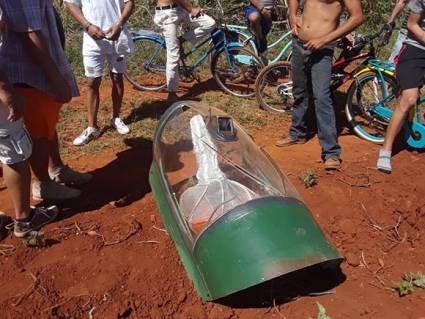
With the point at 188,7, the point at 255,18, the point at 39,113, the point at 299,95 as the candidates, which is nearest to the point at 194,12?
the point at 188,7

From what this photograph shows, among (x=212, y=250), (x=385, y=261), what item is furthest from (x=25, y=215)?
(x=385, y=261)

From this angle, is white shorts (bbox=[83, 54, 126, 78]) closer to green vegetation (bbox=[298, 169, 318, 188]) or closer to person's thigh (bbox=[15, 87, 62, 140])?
person's thigh (bbox=[15, 87, 62, 140])

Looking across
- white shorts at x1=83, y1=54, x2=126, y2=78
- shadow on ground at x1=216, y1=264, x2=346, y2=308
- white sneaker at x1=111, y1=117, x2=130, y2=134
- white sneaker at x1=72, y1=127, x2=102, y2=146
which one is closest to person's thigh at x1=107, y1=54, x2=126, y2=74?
white shorts at x1=83, y1=54, x2=126, y2=78

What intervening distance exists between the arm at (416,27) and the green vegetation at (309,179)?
5.01 ft

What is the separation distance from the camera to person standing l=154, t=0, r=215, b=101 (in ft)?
19.3

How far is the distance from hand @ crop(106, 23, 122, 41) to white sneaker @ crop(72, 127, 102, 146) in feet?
3.43

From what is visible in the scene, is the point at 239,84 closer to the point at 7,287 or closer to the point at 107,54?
the point at 107,54

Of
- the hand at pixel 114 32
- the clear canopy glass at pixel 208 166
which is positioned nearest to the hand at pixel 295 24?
the clear canopy glass at pixel 208 166

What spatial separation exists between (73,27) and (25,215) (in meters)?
6.22

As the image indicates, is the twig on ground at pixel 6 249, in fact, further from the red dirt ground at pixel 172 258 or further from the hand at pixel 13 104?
the hand at pixel 13 104

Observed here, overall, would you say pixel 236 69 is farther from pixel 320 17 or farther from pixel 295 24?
pixel 320 17

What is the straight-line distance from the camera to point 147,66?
691 centimetres

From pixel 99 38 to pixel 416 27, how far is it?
10.0ft

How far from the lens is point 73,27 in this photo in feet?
29.7
